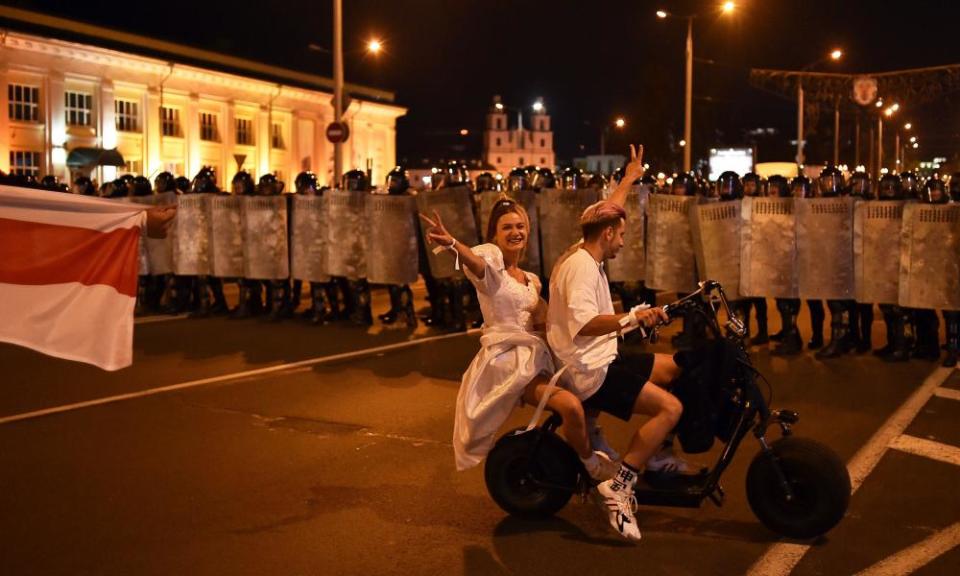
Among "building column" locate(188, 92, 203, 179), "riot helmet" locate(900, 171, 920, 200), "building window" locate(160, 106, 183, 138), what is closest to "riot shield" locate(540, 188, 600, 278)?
"riot helmet" locate(900, 171, 920, 200)

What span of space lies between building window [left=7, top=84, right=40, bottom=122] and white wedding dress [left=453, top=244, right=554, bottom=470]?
1625 inches

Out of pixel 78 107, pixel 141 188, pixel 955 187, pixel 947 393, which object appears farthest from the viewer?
pixel 78 107

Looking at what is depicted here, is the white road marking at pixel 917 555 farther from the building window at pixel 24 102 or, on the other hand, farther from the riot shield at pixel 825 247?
the building window at pixel 24 102

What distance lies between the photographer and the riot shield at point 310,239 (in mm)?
15273

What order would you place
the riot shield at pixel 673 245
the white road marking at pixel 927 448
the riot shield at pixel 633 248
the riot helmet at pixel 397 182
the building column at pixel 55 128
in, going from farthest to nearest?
1. the building column at pixel 55 128
2. the riot helmet at pixel 397 182
3. the riot shield at pixel 633 248
4. the riot shield at pixel 673 245
5. the white road marking at pixel 927 448

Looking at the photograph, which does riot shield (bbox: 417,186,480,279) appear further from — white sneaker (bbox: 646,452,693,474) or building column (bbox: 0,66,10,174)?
building column (bbox: 0,66,10,174)

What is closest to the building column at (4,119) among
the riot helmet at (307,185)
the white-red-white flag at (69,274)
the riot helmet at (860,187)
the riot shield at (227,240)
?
the riot shield at (227,240)

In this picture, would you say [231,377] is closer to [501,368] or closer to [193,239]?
[501,368]

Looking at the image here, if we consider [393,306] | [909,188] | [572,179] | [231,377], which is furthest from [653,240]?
[231,377]

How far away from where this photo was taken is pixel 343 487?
6.84 metres

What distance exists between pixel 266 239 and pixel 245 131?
44.9 metres

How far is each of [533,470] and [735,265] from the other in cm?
743

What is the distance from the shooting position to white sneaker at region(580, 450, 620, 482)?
594cm

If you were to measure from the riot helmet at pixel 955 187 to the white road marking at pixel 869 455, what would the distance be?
1.88 m
